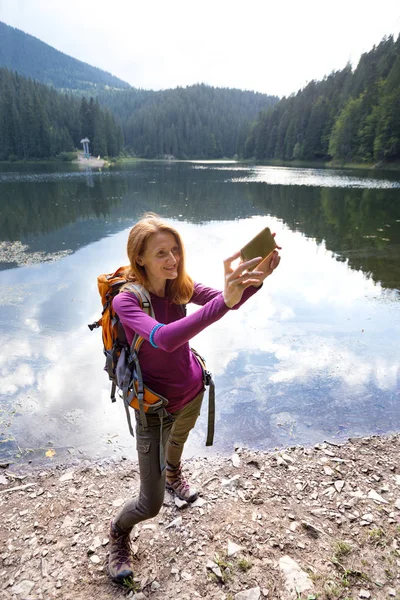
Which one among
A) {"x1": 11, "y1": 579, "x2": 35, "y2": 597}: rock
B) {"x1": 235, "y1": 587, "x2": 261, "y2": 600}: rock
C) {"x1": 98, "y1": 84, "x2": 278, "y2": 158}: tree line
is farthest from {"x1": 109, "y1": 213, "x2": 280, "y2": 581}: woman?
{"x1": 98, "y1": 84, "x2": 278, "y2": 158}: tree line

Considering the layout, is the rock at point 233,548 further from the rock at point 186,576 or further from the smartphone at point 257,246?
the smartphone at point 257,246

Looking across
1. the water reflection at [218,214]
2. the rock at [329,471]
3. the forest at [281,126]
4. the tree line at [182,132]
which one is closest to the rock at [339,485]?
the rock at [329,471]

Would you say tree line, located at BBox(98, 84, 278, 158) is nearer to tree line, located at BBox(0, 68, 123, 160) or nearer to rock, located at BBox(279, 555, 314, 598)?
tree line, located at BBox(0, 68, 123, 160)

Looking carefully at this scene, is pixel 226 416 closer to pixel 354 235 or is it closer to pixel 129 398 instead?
pixel 129 398

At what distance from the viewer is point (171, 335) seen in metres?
2.08

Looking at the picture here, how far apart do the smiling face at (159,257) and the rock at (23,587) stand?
9.21 feet

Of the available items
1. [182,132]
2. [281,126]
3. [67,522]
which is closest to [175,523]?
A: [67,522]

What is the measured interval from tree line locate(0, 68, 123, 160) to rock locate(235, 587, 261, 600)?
132711mm

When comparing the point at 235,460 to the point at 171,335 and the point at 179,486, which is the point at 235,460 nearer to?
the point at 179,486

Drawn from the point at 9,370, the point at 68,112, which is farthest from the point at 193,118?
the point at 9,370

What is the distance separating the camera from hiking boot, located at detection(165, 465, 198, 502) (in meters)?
3.76

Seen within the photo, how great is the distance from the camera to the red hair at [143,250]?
99.3 inches

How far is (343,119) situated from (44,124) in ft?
304

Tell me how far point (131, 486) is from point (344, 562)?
232cm
